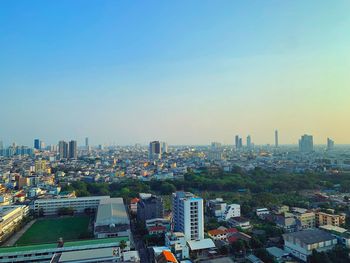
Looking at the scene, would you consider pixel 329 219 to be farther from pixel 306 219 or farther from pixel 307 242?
pixel 307 242

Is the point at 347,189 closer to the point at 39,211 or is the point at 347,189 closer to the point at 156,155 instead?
the point at 39,211

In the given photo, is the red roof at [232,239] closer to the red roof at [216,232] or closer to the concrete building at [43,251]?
the red roof at [216,232]

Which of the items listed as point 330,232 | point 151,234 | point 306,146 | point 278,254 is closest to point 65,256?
point 151,234

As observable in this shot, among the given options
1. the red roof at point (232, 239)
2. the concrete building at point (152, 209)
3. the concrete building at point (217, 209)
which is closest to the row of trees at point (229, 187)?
the concrete building at point (217, 209)

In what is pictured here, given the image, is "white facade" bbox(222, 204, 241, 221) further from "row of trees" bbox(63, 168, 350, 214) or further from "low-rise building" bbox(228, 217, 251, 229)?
"row of trees" bbox(63, 168, 350, 214)

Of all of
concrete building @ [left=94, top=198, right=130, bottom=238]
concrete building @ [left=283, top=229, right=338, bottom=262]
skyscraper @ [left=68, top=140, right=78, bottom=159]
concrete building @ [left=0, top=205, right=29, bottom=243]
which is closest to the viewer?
concrete building @ [left=283, top=229, right=338, bottom=262]

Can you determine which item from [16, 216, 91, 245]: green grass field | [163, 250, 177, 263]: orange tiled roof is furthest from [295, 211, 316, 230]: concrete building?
[16, 216, 91, 245]: green grass field
